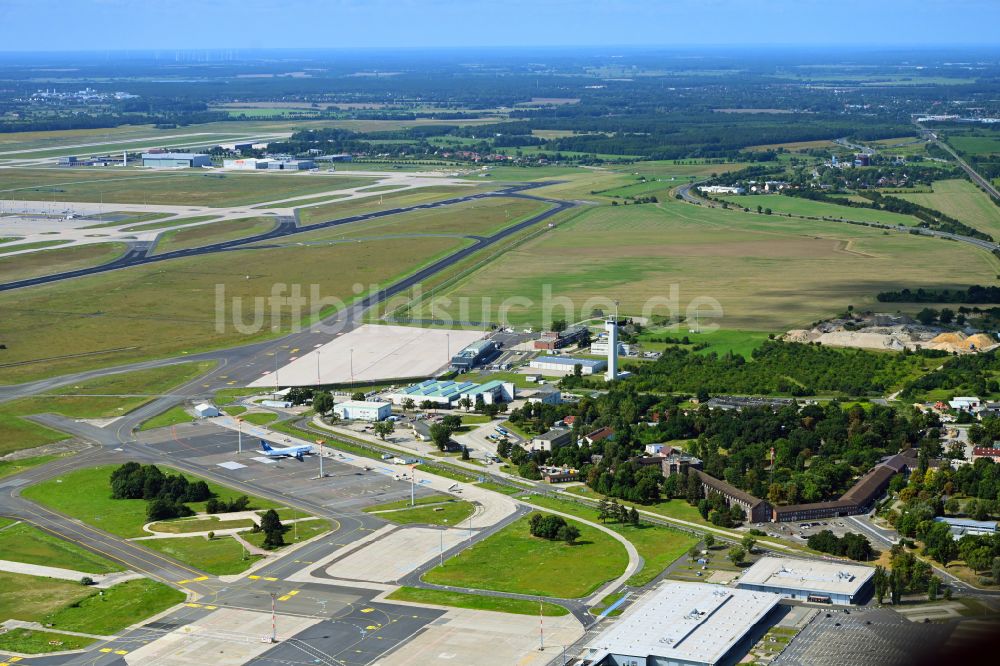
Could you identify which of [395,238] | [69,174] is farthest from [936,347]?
[69,174]

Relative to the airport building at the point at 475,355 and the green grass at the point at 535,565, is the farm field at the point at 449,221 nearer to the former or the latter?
the airport building at the point at 475,355

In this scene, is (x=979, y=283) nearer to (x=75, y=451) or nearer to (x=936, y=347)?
(x=936, y=347)

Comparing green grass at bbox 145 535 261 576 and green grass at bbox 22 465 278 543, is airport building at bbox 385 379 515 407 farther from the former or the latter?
green grass at bbox 145 535 261 576

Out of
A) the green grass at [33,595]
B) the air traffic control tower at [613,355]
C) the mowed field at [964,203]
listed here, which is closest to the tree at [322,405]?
the air traffic control tower at [613,355]

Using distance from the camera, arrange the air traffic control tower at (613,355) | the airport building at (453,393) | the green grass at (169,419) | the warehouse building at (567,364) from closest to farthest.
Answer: the green grass at (169,419), the airport building at (453,393), the air traffic control tower at (613,355), the warehouse building at (567,364)

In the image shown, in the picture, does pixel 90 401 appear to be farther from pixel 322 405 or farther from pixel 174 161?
pixel 174 161

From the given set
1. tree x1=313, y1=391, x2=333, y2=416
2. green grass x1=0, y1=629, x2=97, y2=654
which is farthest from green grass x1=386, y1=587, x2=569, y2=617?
tree x1=313, y1=391, x2=333, y2=416
